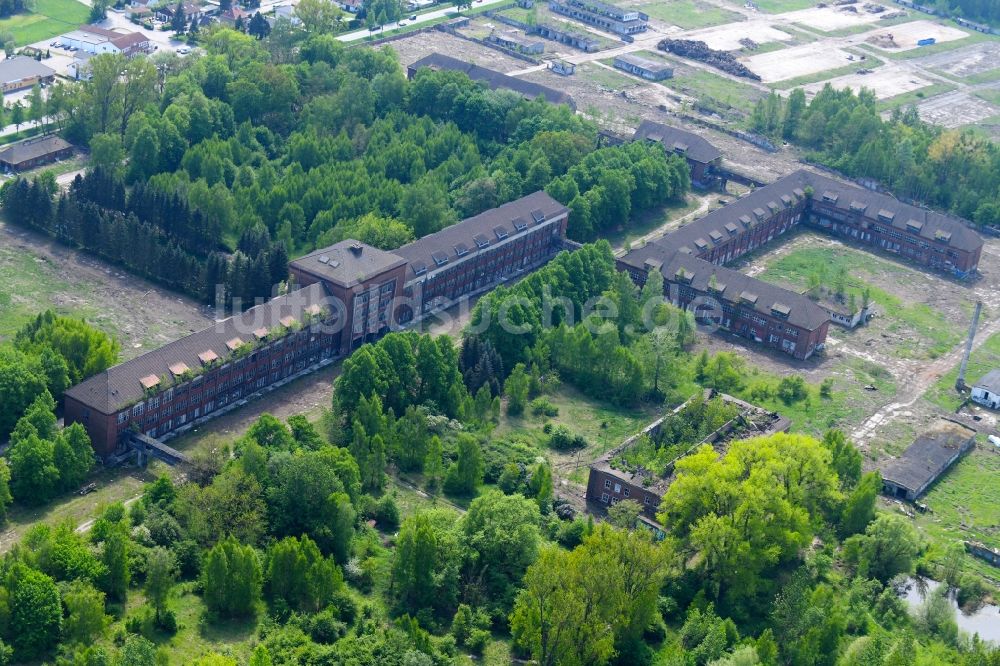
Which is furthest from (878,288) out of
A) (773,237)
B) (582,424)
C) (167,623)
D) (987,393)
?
(167,623)

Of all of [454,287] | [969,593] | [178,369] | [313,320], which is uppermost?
[178,369]

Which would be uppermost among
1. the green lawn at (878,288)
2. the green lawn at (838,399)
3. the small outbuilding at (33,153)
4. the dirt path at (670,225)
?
the small outbuilding at (33,153)

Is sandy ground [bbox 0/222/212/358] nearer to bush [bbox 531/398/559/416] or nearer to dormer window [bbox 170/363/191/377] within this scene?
dormer window [bbox 170/363/191/377]

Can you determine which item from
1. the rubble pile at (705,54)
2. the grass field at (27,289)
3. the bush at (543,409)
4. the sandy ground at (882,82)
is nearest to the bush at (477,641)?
the bush at (543,409)

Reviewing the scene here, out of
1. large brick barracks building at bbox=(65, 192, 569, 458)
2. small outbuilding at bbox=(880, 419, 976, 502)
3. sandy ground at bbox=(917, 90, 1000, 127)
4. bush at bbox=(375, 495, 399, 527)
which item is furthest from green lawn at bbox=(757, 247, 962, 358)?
bush at bbox=(375, 495, 399, 527)

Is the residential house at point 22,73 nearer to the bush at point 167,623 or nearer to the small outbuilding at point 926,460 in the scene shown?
the bush at point 167,623

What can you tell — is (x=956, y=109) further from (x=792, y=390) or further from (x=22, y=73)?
(x=22, y=73)

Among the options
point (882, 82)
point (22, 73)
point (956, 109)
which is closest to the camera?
point (22, 73)
